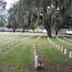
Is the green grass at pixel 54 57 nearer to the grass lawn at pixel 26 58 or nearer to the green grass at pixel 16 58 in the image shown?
the grass lawn at pixel 26 58

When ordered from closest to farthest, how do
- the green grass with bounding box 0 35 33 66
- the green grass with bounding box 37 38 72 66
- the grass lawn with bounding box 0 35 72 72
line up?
the grass lawn with bounding box 0 35 72 72
the green grass with bounding box 0 35 33 66
the green grass with bounding box 37 38 72 66

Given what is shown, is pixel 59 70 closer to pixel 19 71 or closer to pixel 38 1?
pixel 19 71

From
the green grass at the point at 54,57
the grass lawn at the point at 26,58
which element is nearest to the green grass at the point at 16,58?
the grass lawn at the point at 26,58

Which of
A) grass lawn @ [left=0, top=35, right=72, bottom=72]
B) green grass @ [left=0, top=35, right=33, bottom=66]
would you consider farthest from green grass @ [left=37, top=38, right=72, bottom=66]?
green grass @ [left=0, top=35, right=33, bottom=66]

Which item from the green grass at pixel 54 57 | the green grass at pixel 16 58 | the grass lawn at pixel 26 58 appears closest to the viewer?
the grass lawn at pixel 26 58

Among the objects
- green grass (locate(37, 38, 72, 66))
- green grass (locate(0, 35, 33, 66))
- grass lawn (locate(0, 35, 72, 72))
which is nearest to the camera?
grass lawn (locate(0, 35, 72, 72))

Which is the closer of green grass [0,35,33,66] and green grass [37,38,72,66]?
green grass [0,35,33,66]

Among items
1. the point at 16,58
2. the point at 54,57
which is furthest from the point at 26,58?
the point at 54,57

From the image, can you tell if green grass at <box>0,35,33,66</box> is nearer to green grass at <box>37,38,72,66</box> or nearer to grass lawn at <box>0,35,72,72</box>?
grass lawn at <box>0,35,72,72</box>

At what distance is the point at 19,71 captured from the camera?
12.3m

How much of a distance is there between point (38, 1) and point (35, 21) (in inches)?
1583

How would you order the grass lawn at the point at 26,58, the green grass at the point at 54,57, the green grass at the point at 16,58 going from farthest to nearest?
the green grass at the point at 54,57, the green grass at the point at 16,58, the grass lawn at the point at 26,58

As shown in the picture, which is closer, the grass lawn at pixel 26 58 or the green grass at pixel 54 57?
the grass lawn at pixel 26 58

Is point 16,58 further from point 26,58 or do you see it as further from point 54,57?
point 54,57
